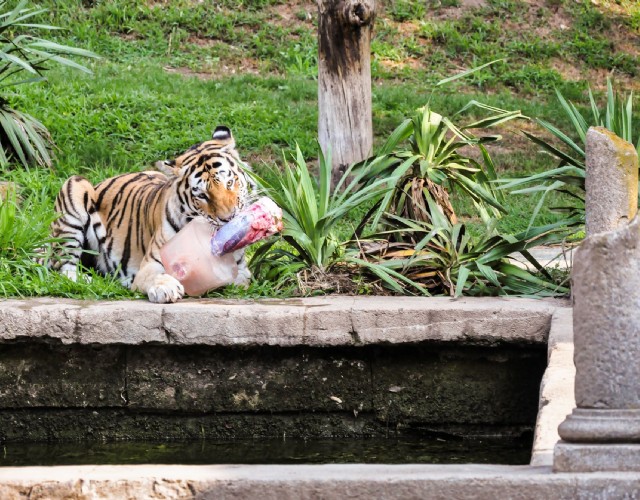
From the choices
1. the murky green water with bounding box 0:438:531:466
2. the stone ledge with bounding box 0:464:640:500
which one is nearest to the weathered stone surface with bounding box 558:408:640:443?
the stone ledge with bounding box 0:464:640:500

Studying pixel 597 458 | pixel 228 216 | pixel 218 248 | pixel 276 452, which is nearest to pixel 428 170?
pixel 228 216

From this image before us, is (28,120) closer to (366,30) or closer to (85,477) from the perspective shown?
(366,30)

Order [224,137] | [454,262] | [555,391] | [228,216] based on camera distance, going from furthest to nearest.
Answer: [224,137], [454,262], [228,216], [555,391]

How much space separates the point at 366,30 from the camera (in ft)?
31.1

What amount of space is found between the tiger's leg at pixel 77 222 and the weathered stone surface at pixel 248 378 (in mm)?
1737

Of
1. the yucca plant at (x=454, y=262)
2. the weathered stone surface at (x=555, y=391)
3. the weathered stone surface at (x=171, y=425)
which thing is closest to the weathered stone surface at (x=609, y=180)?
the weathered stone surface at (x=555, y=391)

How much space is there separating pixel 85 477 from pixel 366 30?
6575 mm

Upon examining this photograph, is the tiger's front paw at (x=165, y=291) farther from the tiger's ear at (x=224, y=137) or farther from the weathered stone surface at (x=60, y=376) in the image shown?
the tiger's ear at (x=224, y=137)

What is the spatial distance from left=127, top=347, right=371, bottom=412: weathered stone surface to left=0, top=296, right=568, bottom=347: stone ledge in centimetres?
18

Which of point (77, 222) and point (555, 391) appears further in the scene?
point (77, 222)

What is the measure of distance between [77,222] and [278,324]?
2423 millimetres

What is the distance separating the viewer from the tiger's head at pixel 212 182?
6.23 m

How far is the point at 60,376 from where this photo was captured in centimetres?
560

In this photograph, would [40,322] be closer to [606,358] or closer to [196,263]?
[196,263]
